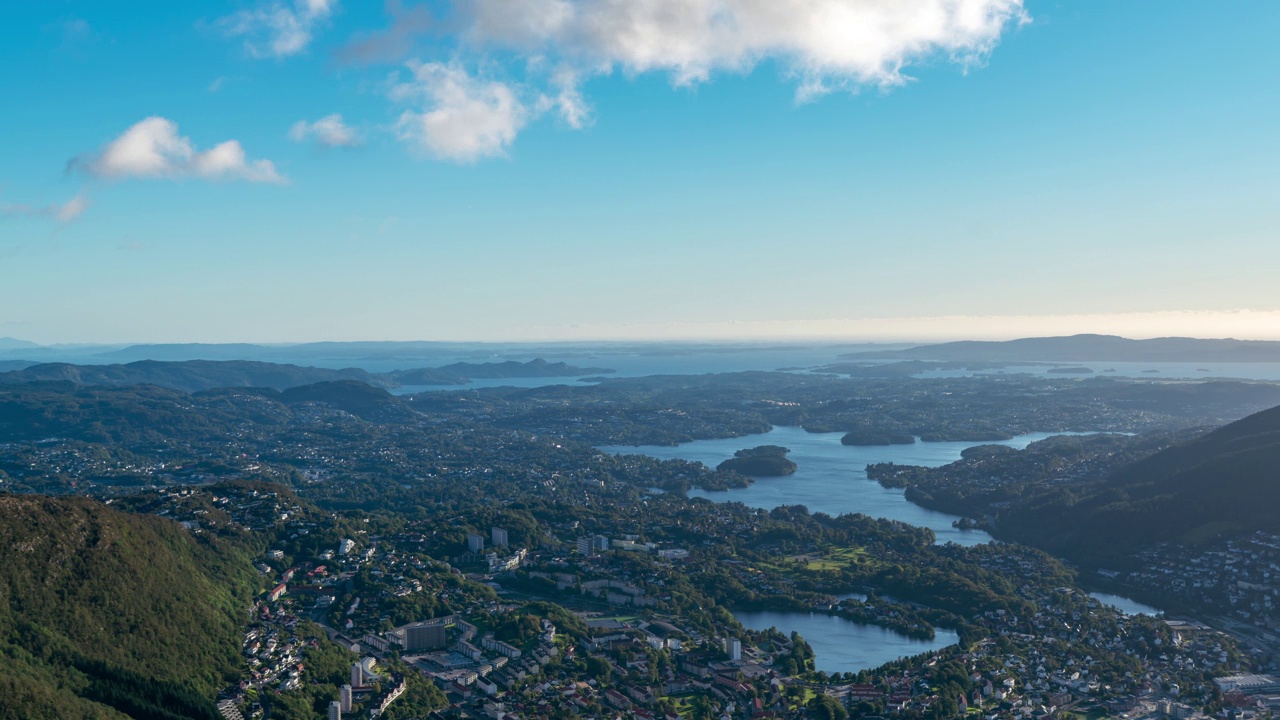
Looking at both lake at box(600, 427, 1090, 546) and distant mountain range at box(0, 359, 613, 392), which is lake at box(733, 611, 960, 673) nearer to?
lake at box(600, 427, 1090, 546)

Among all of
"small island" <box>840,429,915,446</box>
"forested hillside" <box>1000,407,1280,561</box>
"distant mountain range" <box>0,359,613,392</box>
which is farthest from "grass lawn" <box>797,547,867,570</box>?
"distant mountain range" <box>0,359,613,392</box>

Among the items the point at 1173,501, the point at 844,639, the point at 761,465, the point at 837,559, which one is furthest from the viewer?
the point at 761,465

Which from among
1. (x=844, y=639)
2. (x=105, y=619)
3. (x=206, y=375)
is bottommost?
(x=844, y=639)

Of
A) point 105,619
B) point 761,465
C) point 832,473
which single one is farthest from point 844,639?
point 761,465

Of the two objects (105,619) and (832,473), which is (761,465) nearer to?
(832,473)

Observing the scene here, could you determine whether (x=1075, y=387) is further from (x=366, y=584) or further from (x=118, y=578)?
(x=118, y=578)

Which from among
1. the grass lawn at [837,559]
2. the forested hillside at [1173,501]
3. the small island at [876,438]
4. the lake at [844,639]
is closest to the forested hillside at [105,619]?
the lake at [844,639]
